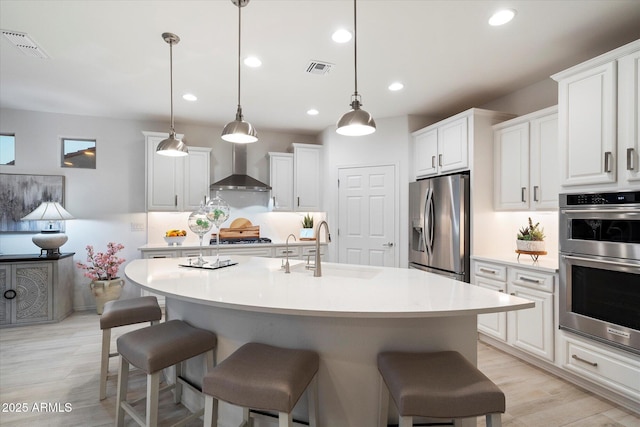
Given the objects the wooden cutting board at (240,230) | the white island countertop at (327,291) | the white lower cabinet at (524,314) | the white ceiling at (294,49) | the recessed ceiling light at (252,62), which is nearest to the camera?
the white island countertop at (327,291)

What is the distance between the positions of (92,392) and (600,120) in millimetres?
4294

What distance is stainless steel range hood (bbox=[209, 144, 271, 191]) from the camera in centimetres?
482

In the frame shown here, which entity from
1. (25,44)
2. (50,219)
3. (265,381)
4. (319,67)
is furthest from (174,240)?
(265,381)

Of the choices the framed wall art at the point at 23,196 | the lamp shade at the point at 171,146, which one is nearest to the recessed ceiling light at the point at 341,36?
the lamp shade at the point at 171,146

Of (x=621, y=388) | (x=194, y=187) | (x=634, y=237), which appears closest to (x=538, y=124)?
(x=634, y=237)

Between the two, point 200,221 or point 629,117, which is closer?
point 629,117

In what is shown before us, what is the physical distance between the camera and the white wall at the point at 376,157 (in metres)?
4.49

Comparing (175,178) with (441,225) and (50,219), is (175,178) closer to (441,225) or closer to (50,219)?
(50,219)

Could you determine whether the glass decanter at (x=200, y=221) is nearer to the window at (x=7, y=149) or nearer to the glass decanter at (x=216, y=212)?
the glass decanter at (x=216, y=212)

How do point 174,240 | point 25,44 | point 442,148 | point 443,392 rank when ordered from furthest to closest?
point 174,240
point 442,148
point 25,44
point 443,392

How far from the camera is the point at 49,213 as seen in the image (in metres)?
4.09

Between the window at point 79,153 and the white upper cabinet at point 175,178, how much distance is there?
34.8 inches

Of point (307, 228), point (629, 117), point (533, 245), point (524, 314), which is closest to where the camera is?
point (629, 117)

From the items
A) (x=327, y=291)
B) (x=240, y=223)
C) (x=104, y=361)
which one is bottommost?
(x=104, y=361)
